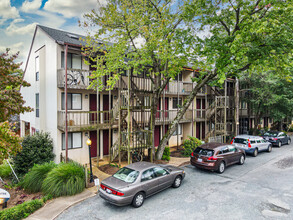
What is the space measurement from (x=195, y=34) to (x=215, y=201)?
10.2 meters

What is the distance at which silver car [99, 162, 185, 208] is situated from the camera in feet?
24.0

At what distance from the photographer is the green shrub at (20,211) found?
6.84 m

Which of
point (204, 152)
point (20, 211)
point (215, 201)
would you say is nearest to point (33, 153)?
point (20, 211)

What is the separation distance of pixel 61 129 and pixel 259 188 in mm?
12004

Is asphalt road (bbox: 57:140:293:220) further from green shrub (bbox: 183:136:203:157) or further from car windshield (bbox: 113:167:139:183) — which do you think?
green shrub (bbox: 183:136:203:157)

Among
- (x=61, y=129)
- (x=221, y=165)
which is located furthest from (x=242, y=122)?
(x=61, y=129)

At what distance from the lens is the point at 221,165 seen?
11492mm

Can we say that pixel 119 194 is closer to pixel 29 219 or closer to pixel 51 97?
pixel 29 219

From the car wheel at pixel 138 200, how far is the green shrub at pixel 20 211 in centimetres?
389

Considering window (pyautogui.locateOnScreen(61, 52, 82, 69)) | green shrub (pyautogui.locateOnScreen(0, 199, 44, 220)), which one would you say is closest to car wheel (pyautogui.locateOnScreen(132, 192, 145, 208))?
green shrub (pyautogui.locateOnScreen(0, 199, 44, 220))

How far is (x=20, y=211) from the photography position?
23.4 feet

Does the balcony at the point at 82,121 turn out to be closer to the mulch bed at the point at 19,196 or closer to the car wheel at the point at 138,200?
the mulch bed at the point at 19,196

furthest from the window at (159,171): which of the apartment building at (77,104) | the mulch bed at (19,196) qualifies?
the mulch bed at (19,196)

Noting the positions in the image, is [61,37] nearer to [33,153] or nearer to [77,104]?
[77,104]
